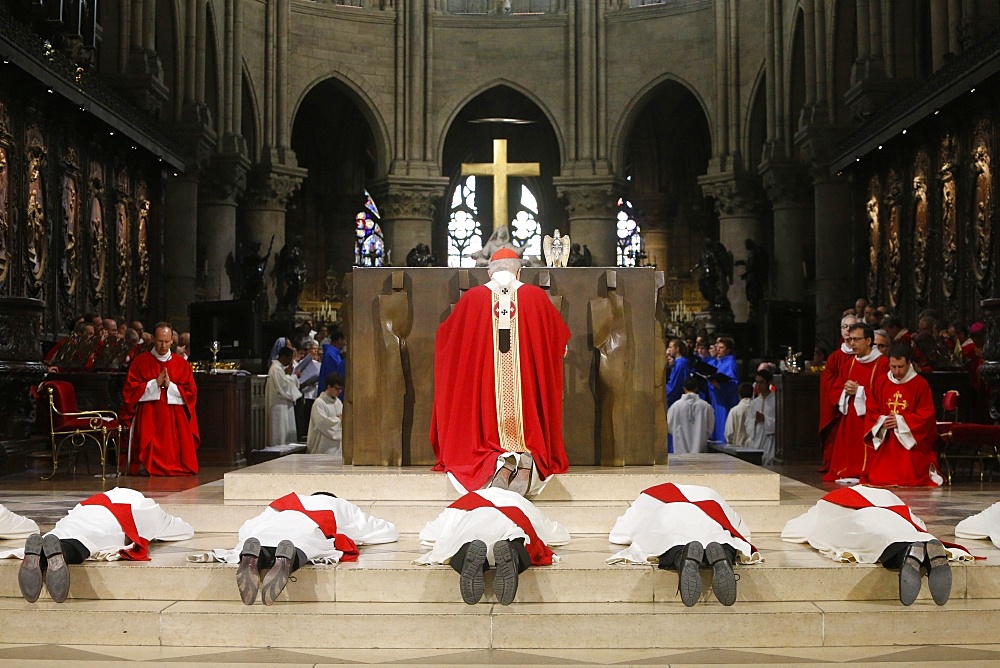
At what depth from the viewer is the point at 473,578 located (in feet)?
20.1

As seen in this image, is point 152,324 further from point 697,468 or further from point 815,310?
point 697,468

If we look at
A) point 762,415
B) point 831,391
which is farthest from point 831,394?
point 762,415

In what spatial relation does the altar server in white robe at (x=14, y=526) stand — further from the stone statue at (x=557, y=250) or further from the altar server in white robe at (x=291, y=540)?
the stone statue at (x=557, y=250)

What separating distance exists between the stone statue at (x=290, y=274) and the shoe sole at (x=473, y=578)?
79.5ft

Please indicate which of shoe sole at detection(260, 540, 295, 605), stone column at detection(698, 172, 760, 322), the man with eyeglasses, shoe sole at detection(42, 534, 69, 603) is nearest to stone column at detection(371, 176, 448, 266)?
stone column at detection(698, 172, 760, 322)

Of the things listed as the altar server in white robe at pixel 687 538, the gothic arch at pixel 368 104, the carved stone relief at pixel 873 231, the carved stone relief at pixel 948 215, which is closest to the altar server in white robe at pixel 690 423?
the carved stone relief at pixel 948 215

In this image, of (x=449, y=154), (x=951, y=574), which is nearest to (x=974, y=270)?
(x=951, y=574)

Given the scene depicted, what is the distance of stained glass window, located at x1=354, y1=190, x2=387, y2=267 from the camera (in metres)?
→ 37.5

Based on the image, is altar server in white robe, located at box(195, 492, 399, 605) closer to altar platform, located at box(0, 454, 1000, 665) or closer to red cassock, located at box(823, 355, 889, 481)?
altar platform, located at box(0, 454, 1000, 665)

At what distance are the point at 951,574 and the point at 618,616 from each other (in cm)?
165

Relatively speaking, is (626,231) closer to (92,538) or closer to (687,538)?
(687,538)

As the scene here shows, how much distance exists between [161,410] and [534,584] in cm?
654

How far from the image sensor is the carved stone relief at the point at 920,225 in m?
18.9

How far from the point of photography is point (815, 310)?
2409 centimetres
